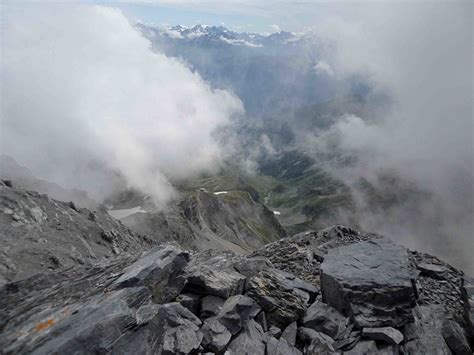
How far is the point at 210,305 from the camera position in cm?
2170

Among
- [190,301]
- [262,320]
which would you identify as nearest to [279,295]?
[262,320]

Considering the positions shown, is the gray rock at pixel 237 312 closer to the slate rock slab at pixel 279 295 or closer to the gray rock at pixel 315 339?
the slate rock slab at pixel 279 295

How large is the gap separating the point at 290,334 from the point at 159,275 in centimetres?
896

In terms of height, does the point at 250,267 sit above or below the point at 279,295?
below

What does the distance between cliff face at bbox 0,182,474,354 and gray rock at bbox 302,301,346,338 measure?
0.06m

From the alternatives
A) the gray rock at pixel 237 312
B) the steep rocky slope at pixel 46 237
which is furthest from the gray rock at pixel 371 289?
the steep rocky slope at pixel 46 237

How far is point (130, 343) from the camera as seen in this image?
1672 centimetres

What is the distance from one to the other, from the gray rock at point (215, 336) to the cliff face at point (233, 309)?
6 centimetres

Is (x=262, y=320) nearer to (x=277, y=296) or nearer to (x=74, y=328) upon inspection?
(x=277, y=296)

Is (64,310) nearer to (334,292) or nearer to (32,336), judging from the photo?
(32,336)

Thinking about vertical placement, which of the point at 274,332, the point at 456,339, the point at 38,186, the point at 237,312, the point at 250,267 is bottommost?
the point at 38,186

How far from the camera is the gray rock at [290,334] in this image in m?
21.3

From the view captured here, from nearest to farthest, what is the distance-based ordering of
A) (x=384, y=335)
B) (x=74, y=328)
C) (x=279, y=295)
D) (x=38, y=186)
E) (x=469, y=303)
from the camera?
(x=74, y=328) < (x=384, y=335) < (x=279, y=295) < (x=469, y=303) < (x=38, y=186)

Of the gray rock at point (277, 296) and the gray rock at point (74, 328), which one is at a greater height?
the gray rock at point (74, 328)
